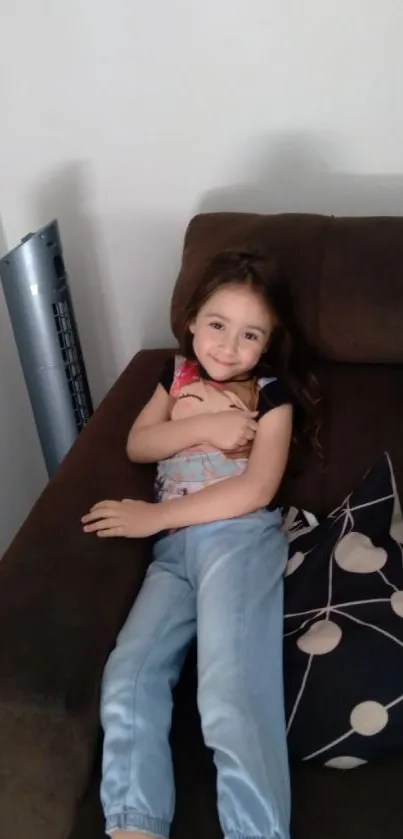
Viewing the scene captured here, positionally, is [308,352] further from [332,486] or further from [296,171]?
[296,171]

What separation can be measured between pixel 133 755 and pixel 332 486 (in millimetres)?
603

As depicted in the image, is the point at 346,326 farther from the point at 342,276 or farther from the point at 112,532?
the point at 112,532

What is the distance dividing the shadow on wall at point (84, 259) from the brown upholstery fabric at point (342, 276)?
49 centimetres

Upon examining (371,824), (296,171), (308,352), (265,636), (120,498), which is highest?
(296,171)

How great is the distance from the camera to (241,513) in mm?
1291

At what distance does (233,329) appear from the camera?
1326 millimetres

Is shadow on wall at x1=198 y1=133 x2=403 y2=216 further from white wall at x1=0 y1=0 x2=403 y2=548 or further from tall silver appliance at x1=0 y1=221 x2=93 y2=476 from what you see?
tall silver appliance at x1=0 y1=221 x2=93 y2=476

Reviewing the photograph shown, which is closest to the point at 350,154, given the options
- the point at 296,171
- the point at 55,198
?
the point at 296,171

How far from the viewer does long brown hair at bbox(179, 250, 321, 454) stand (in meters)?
1.33

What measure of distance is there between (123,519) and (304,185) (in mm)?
866

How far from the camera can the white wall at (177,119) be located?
1545 mm

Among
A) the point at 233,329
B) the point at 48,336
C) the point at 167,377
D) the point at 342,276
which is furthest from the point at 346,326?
the point at 48,336

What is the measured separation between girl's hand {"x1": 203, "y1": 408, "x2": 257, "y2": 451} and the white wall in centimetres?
60

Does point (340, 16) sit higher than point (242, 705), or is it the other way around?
point (340, 16)
